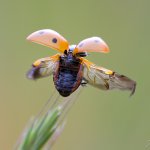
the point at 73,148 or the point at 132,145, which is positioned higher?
the point at 132,145


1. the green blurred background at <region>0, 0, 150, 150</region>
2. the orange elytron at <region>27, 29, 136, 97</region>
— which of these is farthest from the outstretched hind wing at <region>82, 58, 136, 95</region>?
the green blurred background at <region>0, 0, 150, 150</region>

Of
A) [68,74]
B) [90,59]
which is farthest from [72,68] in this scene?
[90,59]

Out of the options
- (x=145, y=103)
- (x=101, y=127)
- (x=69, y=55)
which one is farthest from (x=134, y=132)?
(x=69, y=55)

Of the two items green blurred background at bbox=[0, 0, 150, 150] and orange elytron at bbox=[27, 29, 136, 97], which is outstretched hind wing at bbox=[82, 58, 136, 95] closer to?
orange elytron at bbox=[27, 29, 136, 97]

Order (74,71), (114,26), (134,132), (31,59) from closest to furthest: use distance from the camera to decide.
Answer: (74,71) → (134,132) → (31,59) → (114,26)

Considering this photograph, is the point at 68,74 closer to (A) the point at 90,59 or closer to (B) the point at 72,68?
(B) the point at 72,68

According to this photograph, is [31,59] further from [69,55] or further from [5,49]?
[69,55]
